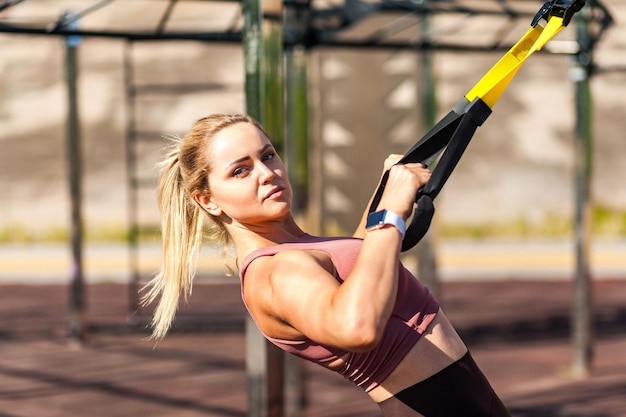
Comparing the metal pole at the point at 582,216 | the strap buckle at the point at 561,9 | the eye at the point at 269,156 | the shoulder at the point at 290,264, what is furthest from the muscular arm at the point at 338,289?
the metal pole at the point at 582,216

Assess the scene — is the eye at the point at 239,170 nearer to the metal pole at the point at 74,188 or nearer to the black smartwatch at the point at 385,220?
the black smartwatch at the point at 385,220

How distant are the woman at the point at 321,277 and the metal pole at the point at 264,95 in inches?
65.8

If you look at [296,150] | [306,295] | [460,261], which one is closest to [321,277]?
[306,295]

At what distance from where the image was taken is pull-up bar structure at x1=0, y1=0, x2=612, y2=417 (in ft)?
12.8

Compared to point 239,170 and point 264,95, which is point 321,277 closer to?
point 239,170

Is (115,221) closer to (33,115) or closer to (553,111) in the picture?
(33,115)

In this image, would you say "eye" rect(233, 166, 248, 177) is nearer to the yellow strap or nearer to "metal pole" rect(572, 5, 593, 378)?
the yellow strap

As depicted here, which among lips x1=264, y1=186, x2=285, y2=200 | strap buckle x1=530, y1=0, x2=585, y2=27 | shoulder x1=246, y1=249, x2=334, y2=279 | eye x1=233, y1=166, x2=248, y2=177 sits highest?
strap buckle x1=530, y1=0, x2=585, y2=27

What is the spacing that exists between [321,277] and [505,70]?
0.60 metres

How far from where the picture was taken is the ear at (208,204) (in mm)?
2080

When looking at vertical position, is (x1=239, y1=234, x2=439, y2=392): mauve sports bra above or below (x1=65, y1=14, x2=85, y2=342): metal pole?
above

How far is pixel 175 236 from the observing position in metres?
2.16

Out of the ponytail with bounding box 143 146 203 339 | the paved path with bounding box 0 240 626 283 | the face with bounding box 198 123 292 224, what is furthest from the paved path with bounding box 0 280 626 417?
the face with bounding box 198 123 292 224

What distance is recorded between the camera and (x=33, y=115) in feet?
39.7
